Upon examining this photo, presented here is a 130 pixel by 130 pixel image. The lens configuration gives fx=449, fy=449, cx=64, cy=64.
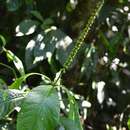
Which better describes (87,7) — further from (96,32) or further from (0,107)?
(0,107)

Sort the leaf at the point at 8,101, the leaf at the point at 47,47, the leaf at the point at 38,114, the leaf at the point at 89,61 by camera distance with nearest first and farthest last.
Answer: the leaf at the point at 38,114 → the leaf at the point at 8,101 → the leaf at the point at 47,47 → the leaf at the point at 89,61

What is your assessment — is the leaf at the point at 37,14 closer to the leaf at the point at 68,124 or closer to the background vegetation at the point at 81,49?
the background vegetation at the point at 81,49

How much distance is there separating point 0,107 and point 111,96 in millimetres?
1087

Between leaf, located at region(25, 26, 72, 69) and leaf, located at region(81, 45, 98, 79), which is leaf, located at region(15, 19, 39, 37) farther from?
leaf, located at region(81, 45, 98, 79)

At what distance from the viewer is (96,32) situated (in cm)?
201

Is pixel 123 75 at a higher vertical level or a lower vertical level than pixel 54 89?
lower

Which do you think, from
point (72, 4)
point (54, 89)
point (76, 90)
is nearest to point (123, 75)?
point (76, 90)

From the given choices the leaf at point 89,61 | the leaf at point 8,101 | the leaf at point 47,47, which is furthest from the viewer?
the leaf at point 89,61

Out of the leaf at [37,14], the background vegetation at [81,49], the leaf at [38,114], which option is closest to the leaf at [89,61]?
the background vegetation at [81,49]

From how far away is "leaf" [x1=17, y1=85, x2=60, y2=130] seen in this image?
101 centimetres

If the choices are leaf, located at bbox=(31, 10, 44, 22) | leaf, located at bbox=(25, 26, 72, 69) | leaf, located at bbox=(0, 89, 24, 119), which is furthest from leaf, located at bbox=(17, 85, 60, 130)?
leaf, located at bbox=(31, 10, 44, 22)

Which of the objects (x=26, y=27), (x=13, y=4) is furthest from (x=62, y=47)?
(x=13, y=4)

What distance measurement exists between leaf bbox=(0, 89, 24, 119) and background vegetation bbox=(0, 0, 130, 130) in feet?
1.90

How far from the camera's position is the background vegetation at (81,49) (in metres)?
1.78
